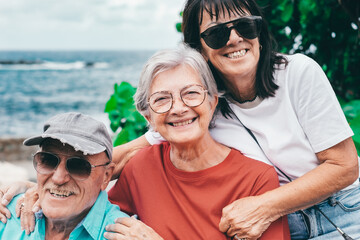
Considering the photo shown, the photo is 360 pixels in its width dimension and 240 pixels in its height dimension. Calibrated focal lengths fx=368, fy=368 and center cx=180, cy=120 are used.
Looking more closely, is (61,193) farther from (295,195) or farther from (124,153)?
(295,195)

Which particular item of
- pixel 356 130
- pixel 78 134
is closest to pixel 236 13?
pixel 78 134

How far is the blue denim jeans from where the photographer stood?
2391 millimetres

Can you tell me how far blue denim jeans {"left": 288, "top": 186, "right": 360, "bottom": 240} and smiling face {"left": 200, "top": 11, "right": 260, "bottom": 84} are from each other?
0.99 meters

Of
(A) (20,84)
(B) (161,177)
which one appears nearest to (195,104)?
(B) (161,177)

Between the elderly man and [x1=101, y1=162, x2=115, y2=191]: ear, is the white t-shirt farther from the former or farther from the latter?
the elderly man

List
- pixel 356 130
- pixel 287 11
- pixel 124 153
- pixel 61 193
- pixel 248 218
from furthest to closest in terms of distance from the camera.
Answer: pixel 287 11 < pixel 356 130 < pixel 124 153 < pixel 61 193 < pixel 248 218

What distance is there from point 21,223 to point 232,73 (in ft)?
5.65

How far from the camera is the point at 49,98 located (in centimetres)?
3894

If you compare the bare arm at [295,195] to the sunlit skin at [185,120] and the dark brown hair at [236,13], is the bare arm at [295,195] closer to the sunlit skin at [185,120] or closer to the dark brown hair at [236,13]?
the sunlit skin at [185,120]

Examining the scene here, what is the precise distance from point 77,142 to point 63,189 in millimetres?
311

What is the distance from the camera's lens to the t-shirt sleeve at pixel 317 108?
2211 mm

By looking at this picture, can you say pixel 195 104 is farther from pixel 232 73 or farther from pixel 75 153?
pixel 75 153

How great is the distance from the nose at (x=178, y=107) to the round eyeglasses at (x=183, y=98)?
15 millimetres

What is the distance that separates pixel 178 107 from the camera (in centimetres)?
229
